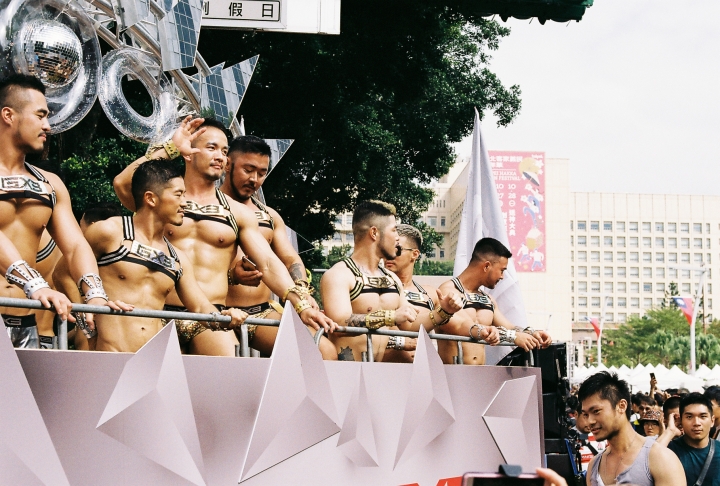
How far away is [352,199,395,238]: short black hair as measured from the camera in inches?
255

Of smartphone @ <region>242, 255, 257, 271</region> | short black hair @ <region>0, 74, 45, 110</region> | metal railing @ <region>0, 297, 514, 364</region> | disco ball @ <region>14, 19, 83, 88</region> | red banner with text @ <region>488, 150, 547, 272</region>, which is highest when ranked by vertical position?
red banner with text @ <region>488, 150, 547, 272</region>

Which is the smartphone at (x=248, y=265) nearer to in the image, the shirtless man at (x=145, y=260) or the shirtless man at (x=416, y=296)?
the shirtless man at (x=145, y=260)

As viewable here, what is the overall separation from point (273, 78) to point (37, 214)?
11950 millimetres

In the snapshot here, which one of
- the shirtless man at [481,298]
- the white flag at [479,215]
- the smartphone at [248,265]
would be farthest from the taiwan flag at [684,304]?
the smartphone at [248,265]

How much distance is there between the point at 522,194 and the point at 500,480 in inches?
3670

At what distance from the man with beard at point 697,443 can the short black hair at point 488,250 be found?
193cm

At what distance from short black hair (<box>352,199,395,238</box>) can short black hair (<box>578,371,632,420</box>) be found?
1.98 metres

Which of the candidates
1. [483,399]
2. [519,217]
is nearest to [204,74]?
[483,399]

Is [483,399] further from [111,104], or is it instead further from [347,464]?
[111,104]

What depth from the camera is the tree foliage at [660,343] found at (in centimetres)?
6319

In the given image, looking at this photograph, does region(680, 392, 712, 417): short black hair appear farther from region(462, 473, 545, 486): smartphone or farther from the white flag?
region(462, 473, 545, 486): smartphone

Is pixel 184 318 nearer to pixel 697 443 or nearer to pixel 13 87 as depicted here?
pixel 13 87

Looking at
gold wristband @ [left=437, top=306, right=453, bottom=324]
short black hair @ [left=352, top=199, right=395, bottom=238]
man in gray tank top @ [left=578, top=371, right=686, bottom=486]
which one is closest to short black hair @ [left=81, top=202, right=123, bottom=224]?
short black hair @ [left=352, top=199, right=395, bottom=238]

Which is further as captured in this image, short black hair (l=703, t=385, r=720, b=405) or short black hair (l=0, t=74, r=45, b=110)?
short black hair (l=703, t=385, r=720, b=405)
